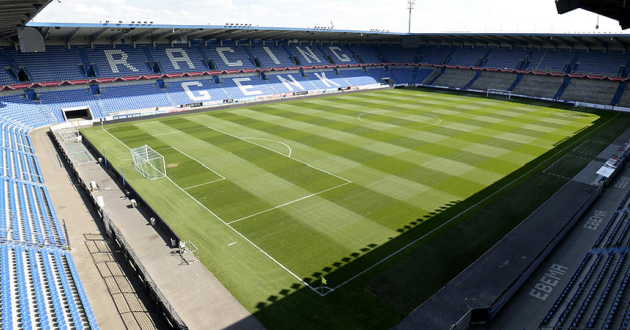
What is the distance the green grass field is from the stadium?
142 mm

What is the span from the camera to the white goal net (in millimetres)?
28748

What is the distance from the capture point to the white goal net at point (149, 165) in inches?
1132

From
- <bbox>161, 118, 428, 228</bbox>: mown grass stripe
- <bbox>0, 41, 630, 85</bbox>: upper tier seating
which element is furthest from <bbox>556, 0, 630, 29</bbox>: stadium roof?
<bbox>0, 41, 630, 85</bbox>: upper tier seating

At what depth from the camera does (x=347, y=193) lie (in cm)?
2477

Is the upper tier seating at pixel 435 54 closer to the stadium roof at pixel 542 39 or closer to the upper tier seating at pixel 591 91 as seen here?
the stadium roof at pixel 542 39

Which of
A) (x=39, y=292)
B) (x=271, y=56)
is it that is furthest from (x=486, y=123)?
(x=271, y=56)

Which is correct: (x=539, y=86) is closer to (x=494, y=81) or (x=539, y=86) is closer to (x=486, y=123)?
(x=494, y=81)

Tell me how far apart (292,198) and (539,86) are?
5657cm

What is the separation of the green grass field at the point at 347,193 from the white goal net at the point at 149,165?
2.10 ft

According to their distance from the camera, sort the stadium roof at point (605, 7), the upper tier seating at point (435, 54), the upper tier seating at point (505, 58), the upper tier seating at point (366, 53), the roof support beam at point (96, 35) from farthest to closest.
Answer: the upper tier seating at point (366, 53), the upper tier seating at point (435, 54), the upper tier seating at point (505, 58), the roof support beam at point (96, 35), the stadium roof at point (605, 7)

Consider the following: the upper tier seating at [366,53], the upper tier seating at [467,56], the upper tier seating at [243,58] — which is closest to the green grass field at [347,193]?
the upper tier seating at [243,58]

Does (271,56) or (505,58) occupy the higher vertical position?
(271,56)

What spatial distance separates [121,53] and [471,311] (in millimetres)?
60548

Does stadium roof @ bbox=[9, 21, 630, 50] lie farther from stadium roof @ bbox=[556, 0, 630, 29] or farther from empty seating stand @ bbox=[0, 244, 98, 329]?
stadium roof @ bbox=[556, 0, 630, 29]
